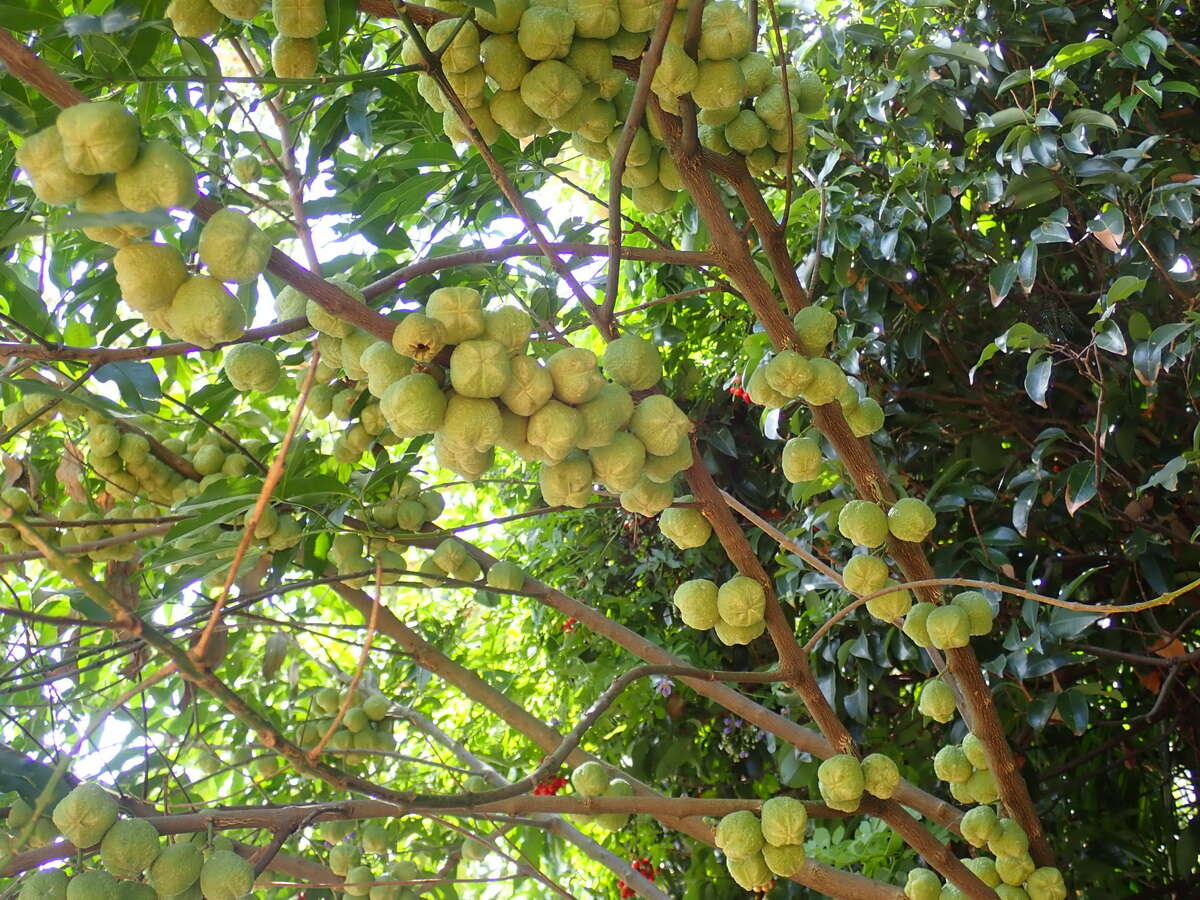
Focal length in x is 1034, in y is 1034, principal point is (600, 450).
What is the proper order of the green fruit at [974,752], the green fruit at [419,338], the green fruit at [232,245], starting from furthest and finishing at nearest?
the green fruit at [974,752], the green fruit at [419,338], the green fruit at [232,245]

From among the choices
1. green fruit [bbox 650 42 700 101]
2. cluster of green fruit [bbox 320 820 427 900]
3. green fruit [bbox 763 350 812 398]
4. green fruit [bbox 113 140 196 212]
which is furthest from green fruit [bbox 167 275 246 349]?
cluster of green fruit [bbox 320 820 427 900]

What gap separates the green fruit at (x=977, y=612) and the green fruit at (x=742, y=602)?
40 centimetres

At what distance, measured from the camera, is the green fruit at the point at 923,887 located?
180 cm

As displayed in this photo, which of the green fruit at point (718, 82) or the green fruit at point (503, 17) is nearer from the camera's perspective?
the green fruit at point (503, 17)

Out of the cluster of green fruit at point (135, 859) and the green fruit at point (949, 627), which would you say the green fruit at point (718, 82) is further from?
the cluster of green fruit at point (135, 859)

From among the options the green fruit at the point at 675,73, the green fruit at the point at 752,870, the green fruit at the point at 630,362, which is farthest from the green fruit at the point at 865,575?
the green fruit at the point at 675,73

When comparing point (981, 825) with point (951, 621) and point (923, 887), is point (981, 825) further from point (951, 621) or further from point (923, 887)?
point (951, 621)

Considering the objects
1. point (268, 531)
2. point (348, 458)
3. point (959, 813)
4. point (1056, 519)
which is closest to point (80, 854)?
point (268, 531)

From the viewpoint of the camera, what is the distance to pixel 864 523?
174 cm

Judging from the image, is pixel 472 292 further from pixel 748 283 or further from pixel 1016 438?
pixel 1016 438

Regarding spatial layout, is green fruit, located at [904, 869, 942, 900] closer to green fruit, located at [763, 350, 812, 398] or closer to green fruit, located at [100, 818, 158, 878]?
green fruit, located at [763, 350, 812, 398]

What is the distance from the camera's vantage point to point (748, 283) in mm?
1622

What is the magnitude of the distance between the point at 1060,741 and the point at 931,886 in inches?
45.2

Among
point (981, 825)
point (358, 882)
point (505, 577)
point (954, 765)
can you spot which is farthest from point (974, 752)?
→ point (358, 882)
